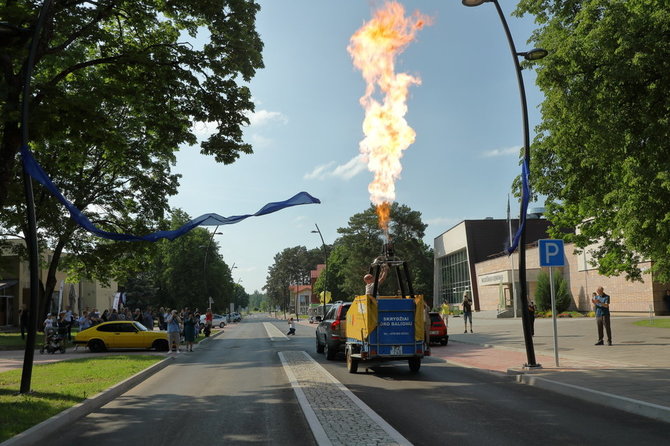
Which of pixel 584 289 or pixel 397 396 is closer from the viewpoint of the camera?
pixel 397 396

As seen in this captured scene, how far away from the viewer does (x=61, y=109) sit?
39.2 ft

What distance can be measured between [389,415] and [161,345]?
754 inches

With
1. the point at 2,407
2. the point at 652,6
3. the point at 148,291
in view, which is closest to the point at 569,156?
the point at 652,6

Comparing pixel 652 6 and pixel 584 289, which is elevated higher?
pixel 652 6

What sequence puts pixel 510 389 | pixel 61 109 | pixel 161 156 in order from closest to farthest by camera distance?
pixel 510 389 < pixel 61 109 < pixel 161 156

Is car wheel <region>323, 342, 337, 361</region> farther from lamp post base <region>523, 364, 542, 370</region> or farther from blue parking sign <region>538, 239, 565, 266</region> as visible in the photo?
blue parking sign <region>538, 239, 565, 266</region>

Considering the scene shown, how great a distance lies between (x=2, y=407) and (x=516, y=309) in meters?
47.2

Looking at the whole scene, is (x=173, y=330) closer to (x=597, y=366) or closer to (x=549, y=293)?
(x=597, y=366)

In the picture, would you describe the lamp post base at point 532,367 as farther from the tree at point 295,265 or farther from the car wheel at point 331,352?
the tree at point 295,265

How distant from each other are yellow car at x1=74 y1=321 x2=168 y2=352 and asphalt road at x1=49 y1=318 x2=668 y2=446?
12.4 meters

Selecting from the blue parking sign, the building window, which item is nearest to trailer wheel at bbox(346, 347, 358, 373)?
the blue parking sign

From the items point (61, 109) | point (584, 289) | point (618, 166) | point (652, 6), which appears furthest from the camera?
point (584, 289)

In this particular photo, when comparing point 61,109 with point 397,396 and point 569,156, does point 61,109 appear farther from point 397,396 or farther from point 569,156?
point 569,156

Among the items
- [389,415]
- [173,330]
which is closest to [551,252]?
[389,415]
